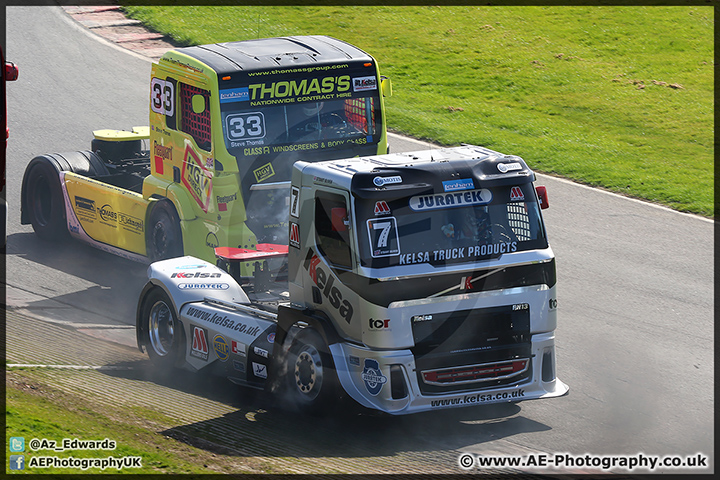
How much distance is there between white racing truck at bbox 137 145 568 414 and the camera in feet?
28.5

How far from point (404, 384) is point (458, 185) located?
6.22 ft

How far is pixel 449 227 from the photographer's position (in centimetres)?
894

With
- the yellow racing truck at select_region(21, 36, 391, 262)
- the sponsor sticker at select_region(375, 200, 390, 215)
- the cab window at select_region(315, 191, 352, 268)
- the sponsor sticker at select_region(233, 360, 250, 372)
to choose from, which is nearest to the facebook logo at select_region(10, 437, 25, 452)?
the sponsor sticker at select_region(233, 360, 250, 372)

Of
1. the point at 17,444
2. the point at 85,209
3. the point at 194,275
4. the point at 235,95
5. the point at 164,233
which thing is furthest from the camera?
the point at 85,209

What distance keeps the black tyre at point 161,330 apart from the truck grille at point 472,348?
3.20m

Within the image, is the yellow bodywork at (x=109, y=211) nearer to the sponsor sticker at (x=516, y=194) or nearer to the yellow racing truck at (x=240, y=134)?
the yellow racing truck at (x=240, y=134)

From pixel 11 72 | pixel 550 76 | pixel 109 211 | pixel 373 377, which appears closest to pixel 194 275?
pixel 11 72

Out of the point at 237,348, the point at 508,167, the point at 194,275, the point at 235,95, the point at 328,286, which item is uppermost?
the point at 235,95

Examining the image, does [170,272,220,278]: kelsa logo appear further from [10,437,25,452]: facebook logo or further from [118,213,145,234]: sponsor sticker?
[10,437,25,452]: facebook logo

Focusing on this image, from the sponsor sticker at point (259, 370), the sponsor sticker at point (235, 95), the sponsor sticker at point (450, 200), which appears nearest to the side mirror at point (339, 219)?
the sponsor sticker at point (450, 200)

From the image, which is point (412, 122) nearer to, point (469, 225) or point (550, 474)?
point (469, 225)

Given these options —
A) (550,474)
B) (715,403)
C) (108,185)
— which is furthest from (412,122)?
(550,474)

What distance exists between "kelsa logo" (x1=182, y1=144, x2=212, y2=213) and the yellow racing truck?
0.01m

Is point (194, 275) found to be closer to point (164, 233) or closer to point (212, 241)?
point (212, 241)
